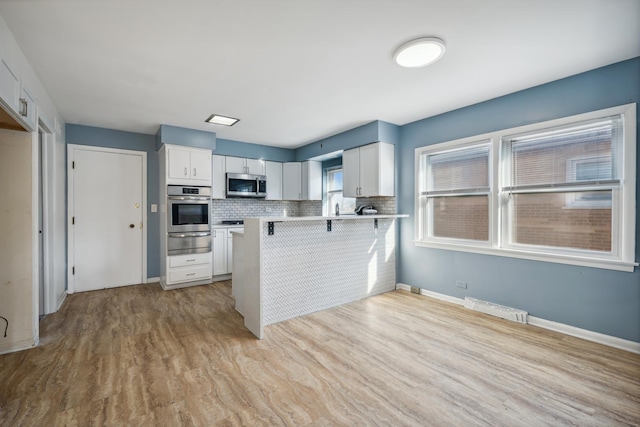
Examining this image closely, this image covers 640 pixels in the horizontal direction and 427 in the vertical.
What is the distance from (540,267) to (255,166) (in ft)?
15.6

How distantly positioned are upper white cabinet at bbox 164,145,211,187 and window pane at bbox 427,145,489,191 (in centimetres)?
354

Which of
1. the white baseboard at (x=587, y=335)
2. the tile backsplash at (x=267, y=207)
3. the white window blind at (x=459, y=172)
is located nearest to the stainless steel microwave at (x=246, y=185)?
the tile backsplash at (x=267, y=207)

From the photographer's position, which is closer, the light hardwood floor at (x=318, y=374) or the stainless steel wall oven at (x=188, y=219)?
the light hardwood floor at (x=318, y=374)

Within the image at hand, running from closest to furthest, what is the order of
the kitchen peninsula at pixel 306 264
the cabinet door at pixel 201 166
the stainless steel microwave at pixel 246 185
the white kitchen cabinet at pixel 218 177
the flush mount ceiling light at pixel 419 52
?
1. the flush mount ceiling light at pixel 419 52
2. the kitchen peninsula at pixel 306 264
3. the cabinet door at pixel 201 166
4. the white kitchen cabinet at pixel 218 177
5. the stainless steel microwave at pixel 246 185

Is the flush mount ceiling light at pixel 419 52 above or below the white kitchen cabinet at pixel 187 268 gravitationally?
above

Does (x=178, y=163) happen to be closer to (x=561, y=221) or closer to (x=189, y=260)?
(x=189, y=260)

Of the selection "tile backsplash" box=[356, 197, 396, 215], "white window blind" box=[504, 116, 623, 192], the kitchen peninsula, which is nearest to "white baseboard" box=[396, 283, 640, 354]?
"white window blind" box=[504, 116, 623, 192]

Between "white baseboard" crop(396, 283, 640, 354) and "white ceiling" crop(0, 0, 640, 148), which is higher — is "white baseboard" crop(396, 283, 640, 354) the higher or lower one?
the lower one

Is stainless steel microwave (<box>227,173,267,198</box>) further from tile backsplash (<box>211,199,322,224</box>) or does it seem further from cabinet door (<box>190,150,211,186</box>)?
cabinet door (<box>190,150,211,186</box>)

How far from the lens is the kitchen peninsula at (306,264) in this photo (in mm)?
2982

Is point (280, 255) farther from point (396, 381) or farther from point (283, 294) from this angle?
point (396, 381)

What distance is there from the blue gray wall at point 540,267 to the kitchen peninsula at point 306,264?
625mm

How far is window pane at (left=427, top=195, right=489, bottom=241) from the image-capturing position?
143 inches

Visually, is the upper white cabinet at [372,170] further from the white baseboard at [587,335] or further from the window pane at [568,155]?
the white baseboard at [587,335]
